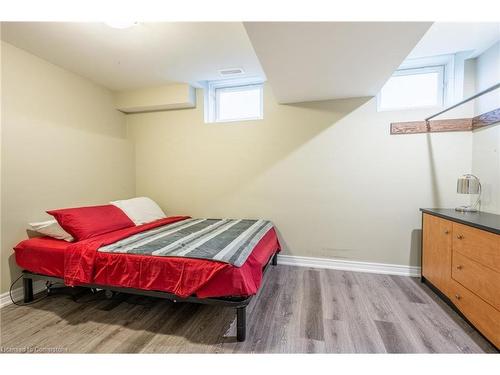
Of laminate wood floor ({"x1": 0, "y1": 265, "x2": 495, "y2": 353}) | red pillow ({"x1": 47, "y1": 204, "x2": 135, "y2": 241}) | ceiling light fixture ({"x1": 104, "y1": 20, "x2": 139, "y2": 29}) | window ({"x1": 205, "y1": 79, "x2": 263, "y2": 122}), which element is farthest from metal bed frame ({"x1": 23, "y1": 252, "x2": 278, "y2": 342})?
window ({"x1": 205, "y1": 79, "x2": 263, "y2": 122})

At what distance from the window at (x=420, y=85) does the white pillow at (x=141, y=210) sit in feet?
10.8

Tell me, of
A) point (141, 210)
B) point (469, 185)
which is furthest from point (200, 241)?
point (469, 185)

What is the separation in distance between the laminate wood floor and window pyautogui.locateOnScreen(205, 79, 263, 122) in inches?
93.7

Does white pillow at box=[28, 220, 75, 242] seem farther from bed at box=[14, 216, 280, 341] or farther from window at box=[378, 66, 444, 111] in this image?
window at box=[378, 66, 444, 111]

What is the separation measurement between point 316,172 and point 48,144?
317cm

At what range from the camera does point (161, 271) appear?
67.3 inches

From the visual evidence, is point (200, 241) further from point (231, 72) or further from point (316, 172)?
point (231, 72)

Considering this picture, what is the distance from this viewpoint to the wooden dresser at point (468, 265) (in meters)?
1.49

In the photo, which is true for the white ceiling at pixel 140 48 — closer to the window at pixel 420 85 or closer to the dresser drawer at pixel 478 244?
the window at pixel 420 85

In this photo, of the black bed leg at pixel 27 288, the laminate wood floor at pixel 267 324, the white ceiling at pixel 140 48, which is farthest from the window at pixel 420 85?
the black bed leg at pixel 27 288
